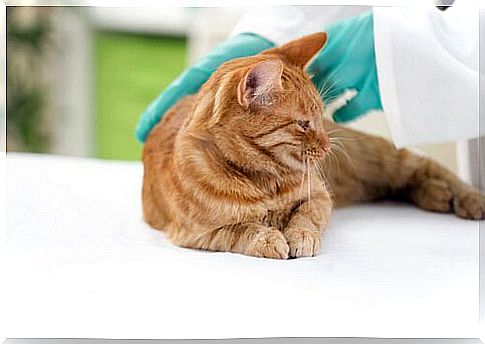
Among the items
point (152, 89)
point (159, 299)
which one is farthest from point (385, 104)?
point (152, 89)

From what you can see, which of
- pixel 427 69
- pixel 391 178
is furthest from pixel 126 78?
pixel 427 69

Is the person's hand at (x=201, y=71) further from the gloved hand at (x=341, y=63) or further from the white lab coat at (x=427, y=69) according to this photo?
the white lab coat at (x=427, y=69)

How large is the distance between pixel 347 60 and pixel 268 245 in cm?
34

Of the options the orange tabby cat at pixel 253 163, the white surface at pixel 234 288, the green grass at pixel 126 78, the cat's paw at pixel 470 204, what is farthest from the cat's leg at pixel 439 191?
the green grass at pixel 126 78

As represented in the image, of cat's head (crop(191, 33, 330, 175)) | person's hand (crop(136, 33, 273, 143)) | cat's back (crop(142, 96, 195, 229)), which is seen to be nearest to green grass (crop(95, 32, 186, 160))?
person's hand (crop(136, 33, 273, 143))

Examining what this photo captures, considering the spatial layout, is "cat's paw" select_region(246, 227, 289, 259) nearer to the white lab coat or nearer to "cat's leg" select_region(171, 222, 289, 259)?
"cat's leg" select_region(171, 222, 289, 259)

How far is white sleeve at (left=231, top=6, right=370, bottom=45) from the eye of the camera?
1.03 m

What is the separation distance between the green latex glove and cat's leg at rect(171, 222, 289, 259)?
0.24 meters

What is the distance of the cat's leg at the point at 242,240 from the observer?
2.95 feet

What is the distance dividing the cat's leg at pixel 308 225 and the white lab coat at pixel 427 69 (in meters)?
0.15

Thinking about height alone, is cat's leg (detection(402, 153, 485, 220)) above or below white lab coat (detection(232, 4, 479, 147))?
below

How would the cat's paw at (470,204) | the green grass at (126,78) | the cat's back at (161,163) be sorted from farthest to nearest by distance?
the green grass at (126,78) < the cat's paw at (470,204) < the cat's back at (161,163)

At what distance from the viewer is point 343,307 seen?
2.67 ft

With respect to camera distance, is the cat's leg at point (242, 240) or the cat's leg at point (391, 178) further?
the cat's leg at point (391, 178)
